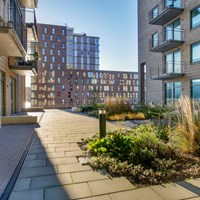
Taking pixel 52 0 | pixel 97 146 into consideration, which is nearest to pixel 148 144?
pixel 97 146

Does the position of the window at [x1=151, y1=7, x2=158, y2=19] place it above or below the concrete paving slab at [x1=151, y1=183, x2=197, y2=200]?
above

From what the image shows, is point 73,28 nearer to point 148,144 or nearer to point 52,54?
point 52,54

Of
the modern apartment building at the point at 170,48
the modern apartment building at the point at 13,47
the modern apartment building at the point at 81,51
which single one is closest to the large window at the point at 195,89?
the modern apartment building at the point at 170,48

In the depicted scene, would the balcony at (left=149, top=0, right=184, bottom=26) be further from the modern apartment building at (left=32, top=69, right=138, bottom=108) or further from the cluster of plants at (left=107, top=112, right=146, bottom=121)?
the modern apartment building at (left=32, top=69, right=138, bottom=108)

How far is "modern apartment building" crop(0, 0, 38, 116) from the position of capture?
642 centimetres

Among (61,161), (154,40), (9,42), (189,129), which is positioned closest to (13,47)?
(9,42)

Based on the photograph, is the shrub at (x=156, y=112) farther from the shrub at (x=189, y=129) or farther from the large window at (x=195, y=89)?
the large window at (x=195, y=89)

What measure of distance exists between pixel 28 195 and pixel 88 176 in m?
0.91

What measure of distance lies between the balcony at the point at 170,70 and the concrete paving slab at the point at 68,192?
11.6 metres

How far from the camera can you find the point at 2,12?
8188mm

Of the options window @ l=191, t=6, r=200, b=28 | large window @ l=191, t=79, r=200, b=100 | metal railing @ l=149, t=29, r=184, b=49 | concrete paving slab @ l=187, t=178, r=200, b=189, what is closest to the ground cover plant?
concrete paving slab @ l=187, t=178, r=200, b=189

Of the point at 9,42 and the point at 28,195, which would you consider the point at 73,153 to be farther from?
the point at 9,42

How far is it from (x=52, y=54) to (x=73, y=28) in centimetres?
1994

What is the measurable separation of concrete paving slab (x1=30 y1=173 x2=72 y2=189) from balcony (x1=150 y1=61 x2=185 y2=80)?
11515mm
